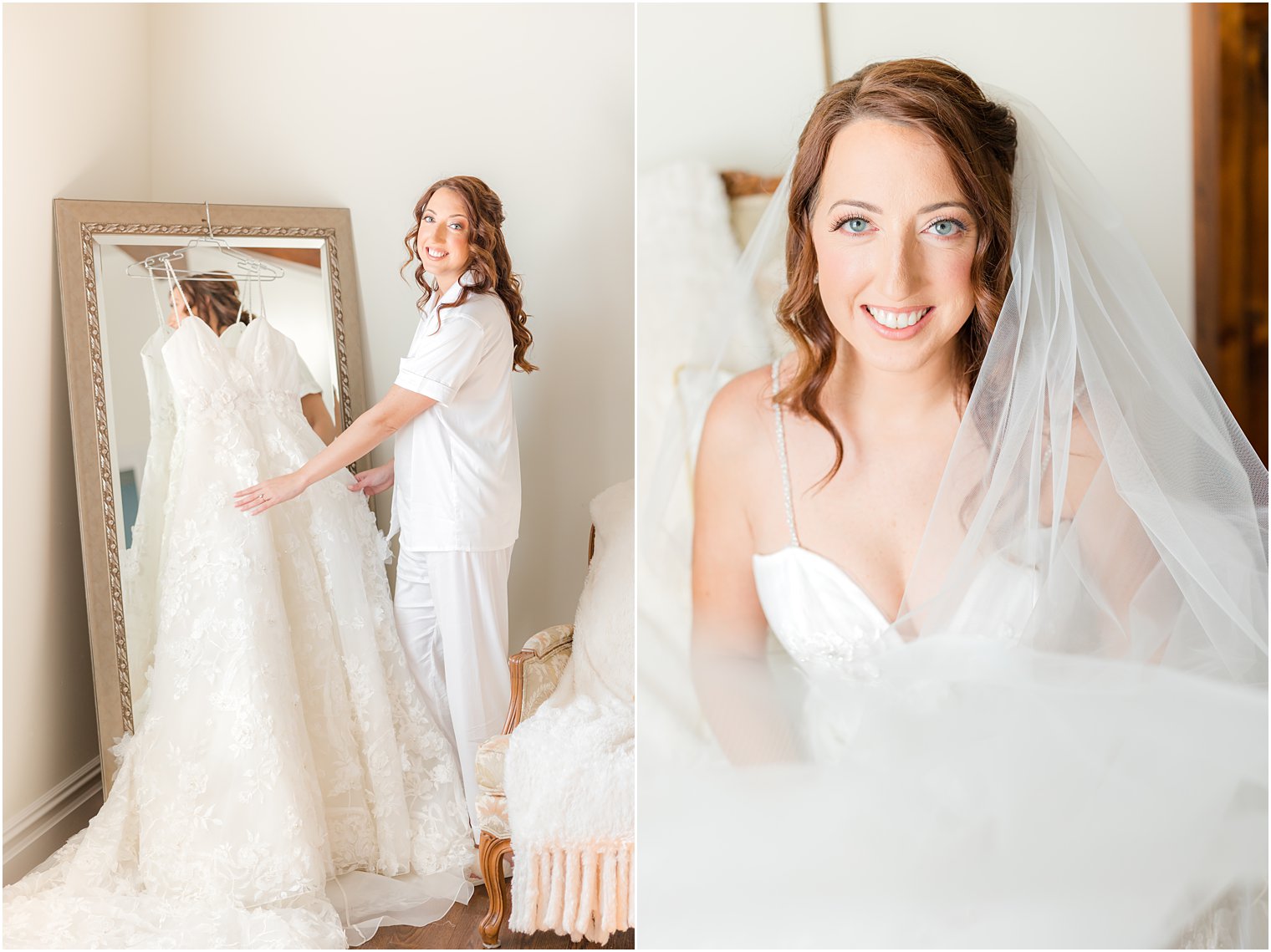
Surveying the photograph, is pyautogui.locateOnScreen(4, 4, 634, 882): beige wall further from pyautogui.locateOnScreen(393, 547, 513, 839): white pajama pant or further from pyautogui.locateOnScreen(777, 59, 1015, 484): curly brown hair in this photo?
pyautogui.locateOnScreen(777, 59, 1015, 484): curly brown hair

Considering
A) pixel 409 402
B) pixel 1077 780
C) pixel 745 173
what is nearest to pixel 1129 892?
pixel 1077 780

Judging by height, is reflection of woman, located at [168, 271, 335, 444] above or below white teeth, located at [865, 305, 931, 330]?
above

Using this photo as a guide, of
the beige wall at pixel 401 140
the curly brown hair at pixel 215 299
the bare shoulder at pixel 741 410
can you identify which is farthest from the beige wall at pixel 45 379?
the bare shoulder at pixel 741 410

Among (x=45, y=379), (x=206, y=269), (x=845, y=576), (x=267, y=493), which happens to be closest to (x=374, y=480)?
(x=267, y=493)

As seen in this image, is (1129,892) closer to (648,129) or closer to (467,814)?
(648,129)

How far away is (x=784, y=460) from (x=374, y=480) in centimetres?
135

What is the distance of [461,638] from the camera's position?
220cm

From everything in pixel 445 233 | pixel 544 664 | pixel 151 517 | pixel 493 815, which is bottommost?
pixel 493 815

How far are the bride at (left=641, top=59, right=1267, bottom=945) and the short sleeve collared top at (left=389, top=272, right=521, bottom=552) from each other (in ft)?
2.96

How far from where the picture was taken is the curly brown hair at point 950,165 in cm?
129

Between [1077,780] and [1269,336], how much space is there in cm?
69

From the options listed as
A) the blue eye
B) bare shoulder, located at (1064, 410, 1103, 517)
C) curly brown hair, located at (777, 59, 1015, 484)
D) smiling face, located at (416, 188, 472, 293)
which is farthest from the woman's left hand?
bare shoulder, located at (1064, 410, 1103, 517)

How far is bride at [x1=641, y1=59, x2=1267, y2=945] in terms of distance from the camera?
129cm

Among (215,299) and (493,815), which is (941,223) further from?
(215,299)
